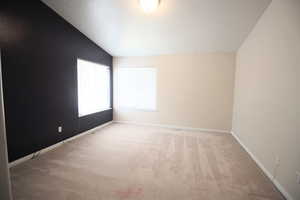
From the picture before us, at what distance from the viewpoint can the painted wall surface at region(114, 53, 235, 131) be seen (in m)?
3.89

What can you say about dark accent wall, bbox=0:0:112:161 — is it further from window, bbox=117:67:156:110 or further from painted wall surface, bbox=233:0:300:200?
painted wall surface, bbox=233:0:300:200

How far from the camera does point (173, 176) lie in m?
2.00

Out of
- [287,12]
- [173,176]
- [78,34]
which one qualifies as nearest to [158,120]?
[173,176]

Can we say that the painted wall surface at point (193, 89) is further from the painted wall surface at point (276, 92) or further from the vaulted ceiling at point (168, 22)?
the painted wall surface at point (276, 92)

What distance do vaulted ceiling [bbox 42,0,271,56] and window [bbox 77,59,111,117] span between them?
74 centimetres

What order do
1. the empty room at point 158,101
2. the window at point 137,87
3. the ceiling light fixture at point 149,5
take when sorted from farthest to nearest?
1. the window at point 137,87
2. the ceiling light fixture at point 149,5
3. the empty room at point 158,101

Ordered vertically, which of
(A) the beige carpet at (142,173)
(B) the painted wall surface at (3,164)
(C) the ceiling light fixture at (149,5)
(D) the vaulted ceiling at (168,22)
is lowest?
(A) the beige carpet at (142,173)

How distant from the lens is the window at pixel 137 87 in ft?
14.8

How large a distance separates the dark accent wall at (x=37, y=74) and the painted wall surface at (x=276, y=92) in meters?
3.70

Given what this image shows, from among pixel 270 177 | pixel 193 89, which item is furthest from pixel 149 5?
pixel 270 177

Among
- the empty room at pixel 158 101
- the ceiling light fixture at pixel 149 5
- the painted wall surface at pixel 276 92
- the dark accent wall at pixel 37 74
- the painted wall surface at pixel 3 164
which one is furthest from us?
the ceiling light fixture at pixel 149 5

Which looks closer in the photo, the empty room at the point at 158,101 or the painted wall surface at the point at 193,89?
the empty room at the point at 158,101

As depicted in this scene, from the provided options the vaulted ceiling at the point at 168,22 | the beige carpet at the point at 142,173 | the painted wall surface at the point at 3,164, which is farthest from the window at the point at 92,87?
the painted wall surface at the point at 3,164

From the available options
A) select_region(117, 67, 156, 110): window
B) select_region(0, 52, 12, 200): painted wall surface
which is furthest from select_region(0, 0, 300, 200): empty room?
select_region(117, 67, 156, 110): window
